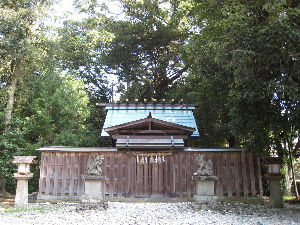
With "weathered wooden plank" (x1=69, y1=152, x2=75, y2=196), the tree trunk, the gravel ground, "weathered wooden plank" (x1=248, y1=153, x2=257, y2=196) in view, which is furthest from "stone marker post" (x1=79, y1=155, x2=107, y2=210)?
the tree trunk

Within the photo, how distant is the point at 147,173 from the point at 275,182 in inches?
204

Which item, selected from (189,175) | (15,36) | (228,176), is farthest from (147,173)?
(15,36)

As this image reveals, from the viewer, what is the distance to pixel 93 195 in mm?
9531

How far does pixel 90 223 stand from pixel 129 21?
17554mm

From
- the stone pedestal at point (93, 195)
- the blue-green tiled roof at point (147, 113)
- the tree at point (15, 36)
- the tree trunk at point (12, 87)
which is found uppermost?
the tree at point (15, 36)

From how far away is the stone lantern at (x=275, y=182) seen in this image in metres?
9.55

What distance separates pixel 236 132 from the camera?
35.9ft

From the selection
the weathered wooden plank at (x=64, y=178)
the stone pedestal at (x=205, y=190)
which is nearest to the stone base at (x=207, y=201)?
the stone pedestal at (x=205, y=190)

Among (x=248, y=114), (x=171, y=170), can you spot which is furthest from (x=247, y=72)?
(x=171, y=170)

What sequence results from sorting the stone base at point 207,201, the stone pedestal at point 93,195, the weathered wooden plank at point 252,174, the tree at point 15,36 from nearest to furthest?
the stone pedestal at point 93,195 < the stone base at point 207,201 < the weathered wooden plank at point 252,174 < the tree at point 15,36

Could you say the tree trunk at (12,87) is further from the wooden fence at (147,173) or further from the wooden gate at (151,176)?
the wooden gate at (151,176)

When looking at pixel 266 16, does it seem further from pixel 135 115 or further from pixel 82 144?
pixel 82 144

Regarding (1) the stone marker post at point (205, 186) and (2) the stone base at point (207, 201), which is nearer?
(2) the stone base at point (207, 201)

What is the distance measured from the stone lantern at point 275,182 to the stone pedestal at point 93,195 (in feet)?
18.9
